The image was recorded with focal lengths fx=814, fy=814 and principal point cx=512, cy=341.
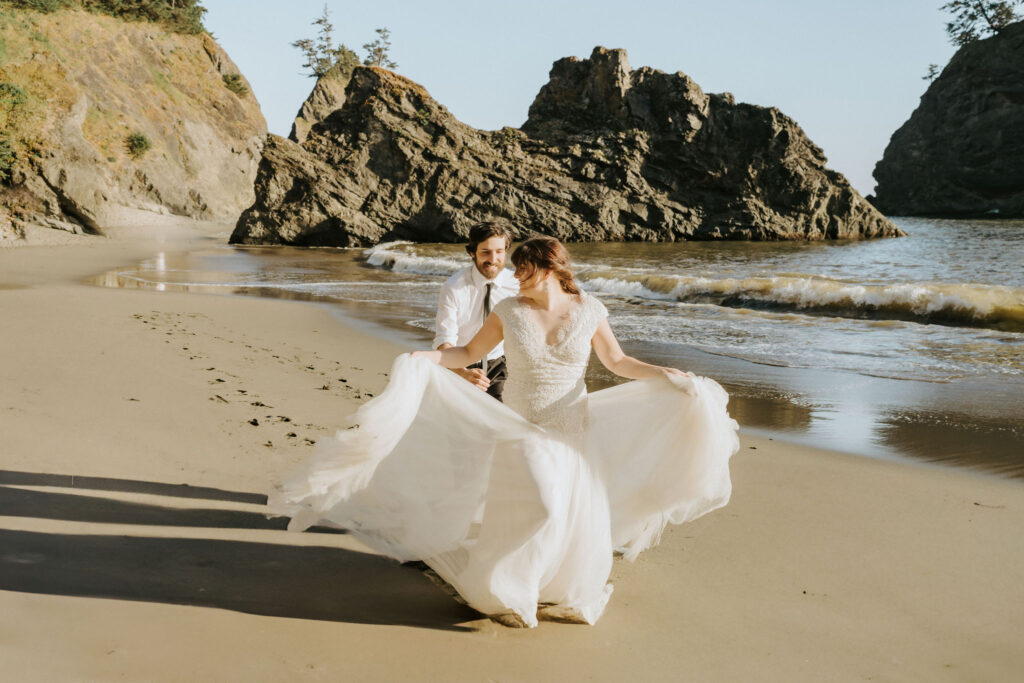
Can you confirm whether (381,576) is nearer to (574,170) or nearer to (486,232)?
(486,232)

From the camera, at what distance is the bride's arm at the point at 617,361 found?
3.45 meters

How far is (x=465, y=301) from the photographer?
4.62 metres

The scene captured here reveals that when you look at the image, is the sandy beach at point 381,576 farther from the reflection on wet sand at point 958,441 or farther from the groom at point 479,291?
the groom at point 479,291

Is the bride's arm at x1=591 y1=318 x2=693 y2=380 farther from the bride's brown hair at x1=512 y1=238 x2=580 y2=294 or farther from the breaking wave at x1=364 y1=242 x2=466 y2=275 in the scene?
the breaking wave at x1=364 y1=242 x2=466 y2=275

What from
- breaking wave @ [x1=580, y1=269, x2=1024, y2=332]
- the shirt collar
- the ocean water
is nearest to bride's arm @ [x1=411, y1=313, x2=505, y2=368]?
the shirt collar

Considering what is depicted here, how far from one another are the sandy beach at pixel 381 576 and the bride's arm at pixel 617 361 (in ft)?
3.17

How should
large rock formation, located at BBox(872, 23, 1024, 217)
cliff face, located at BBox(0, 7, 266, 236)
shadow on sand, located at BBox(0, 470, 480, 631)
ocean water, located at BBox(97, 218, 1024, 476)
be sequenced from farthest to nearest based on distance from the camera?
1. large rock formation, located at BBox(872, 23, 1024, 217)
2. cliff face, located at BBox(0, 7, 266, 236)
3. ocean water, located at BBox(97, 218, 1024, 476)
4. shadow on sand, located at BBox(0, 470, 480, 631)

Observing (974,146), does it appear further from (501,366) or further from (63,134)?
(501,366)

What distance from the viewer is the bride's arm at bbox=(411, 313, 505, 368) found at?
3.42 meters

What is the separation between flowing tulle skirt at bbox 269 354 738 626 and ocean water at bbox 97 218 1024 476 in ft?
9.67

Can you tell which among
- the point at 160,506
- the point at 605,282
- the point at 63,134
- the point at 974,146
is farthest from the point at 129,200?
the point at 974,146

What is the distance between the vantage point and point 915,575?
3766 millimetres

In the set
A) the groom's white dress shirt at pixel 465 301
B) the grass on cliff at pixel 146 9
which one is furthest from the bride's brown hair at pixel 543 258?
the grass on cliff at pixel 146 9

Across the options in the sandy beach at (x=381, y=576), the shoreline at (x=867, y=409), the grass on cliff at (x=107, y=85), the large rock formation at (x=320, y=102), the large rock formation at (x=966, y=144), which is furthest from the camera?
the large rock formation at (x=320, y=102)
